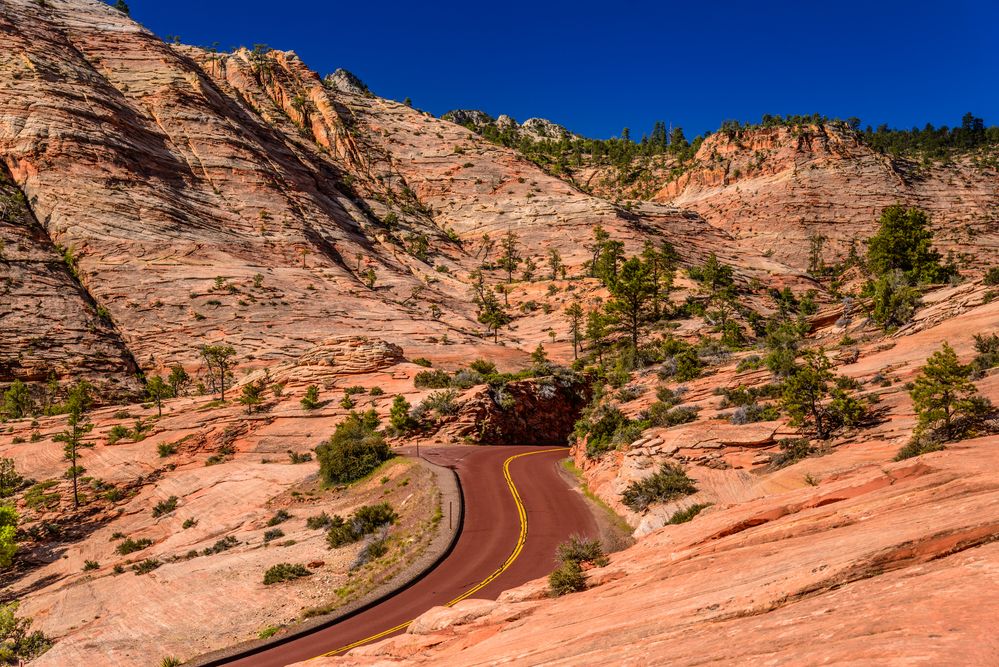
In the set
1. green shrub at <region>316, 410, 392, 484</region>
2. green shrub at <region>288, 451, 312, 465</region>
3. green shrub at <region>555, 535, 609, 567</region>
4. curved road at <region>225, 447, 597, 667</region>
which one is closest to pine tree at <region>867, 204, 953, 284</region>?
curved road at <region>225, 447, 597, 667</region>

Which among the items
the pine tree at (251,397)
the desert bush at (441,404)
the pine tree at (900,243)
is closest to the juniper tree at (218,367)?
the pine tree at (251,397)

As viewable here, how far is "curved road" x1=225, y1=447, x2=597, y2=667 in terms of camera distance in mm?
15922

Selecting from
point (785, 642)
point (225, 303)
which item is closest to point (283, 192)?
point (225, 303)

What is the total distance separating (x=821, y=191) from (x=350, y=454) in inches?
4247

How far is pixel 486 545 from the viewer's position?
861 inches

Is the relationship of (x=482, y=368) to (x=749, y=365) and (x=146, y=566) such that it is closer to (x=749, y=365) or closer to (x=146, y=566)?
(x=749, y=365)

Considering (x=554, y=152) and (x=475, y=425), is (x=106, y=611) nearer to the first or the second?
(x=475, y=425)

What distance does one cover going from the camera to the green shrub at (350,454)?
31219 millimetres

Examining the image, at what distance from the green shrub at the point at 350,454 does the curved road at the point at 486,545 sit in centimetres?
317

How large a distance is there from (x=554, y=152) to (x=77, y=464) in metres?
136

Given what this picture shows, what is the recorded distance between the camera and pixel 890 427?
17.9 metres

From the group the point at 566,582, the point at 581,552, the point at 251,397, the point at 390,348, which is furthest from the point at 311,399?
the point at 566,582

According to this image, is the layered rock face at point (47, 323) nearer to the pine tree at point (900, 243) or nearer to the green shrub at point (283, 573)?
the green shrub at point (283, 573)

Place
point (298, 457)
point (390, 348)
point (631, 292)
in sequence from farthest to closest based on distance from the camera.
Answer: point (631, 292) < point (390, 348) < point (298, 457)
